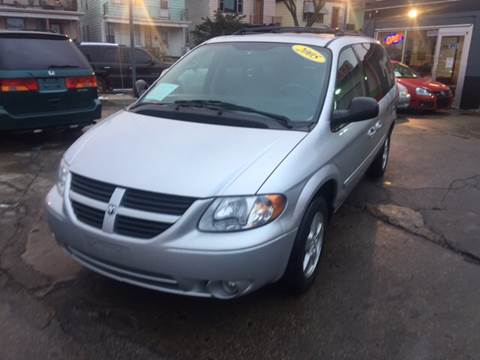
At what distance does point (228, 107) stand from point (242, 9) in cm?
3318

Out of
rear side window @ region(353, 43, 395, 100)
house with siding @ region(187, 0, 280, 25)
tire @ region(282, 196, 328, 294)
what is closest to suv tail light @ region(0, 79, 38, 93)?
rear side window @ region(353, 43, 395, 100)

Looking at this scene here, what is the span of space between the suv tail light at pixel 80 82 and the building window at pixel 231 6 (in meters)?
28.1

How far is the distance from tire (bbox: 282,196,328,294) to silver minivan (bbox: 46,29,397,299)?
1 centimetres

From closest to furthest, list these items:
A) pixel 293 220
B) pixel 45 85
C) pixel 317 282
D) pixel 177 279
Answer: pixel 177 279
pixel 293 220
pixel 317 282
pixel 45 85

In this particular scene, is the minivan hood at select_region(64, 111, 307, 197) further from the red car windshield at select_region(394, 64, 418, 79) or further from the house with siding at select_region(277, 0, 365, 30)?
the house with siding at select_region(277, 0, 365, 30)

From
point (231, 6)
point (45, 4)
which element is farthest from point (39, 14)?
point (231, 6)

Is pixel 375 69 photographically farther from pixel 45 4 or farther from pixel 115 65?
pixel 45 4

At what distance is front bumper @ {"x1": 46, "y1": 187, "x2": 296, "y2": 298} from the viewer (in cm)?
237

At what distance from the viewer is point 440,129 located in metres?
9.91

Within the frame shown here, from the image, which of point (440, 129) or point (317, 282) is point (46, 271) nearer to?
point (317, 282)

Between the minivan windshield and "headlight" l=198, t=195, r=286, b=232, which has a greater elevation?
the minivan windshield

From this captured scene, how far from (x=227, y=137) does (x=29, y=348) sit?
1728 millimetres

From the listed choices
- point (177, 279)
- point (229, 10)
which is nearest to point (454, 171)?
point (177, 279)

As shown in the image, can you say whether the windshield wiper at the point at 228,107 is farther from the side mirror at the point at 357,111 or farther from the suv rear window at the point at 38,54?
the suv rear window at the point at 38,54
